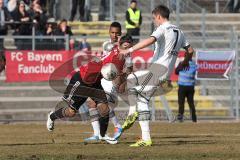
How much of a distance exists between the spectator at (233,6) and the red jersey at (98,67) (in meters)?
18.7

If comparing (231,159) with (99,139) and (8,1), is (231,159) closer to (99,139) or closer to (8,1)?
(99,139)

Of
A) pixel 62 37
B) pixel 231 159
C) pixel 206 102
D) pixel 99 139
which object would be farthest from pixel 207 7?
pixel 231 159

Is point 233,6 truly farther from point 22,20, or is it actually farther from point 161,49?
point 161,49

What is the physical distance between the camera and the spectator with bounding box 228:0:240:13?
32938mm

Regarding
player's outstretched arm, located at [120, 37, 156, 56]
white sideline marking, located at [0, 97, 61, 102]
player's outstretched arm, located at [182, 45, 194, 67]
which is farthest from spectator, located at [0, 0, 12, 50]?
player's outstretched arm, located at [120, 37, 156, 56]

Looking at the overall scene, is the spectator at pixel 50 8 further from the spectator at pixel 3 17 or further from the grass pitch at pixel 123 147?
the grass pitch at pixel 123 147

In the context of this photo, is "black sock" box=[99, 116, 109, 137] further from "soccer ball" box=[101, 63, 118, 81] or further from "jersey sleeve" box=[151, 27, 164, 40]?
"jersey sleeve" box=[151, 27, 164, 40]

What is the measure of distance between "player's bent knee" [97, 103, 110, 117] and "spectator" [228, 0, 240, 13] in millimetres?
18327

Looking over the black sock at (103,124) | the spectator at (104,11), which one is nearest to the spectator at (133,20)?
the spectator at (104,11)

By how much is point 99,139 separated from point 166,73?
2.20 meters

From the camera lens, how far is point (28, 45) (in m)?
25.8

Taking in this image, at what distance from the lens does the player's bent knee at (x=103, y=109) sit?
50.3ft

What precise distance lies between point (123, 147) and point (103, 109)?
4.98 ft

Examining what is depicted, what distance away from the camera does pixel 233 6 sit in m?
33.2
